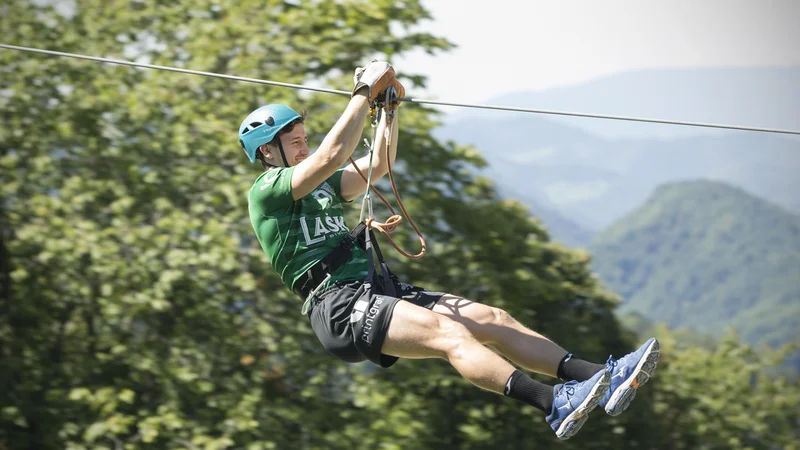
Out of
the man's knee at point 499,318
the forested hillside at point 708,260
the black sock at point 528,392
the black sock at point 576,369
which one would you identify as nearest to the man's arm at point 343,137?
the man's knee at point 499,318

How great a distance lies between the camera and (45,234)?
736cm

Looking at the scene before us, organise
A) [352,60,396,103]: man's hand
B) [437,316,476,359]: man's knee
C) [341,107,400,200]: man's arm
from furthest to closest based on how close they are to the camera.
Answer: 1. [341,107,400,200]: man's arm
2. [352,60,396,103]: man's hand
3. [437,316,476,359]: man's knee

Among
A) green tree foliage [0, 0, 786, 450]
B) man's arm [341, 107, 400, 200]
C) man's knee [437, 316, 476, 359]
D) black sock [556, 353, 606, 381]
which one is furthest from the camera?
green tree foliage [0, 0, 786, 450]

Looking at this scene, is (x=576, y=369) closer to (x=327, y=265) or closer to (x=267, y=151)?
(x=327, y=265)

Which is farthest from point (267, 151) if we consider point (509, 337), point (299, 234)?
point (509, 337)

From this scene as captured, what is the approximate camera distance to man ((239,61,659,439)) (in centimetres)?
319

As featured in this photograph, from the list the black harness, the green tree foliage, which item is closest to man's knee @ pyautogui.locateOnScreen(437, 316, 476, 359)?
the black harness

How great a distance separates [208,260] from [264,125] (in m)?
3.11

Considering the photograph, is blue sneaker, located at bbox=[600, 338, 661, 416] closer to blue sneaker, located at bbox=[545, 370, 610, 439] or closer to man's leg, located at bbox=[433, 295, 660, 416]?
blue sneaker, located at bbox=[545, 370, 610, 439]

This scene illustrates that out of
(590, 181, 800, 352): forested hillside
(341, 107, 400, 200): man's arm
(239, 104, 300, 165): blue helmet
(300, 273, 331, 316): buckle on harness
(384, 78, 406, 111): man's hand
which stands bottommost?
(590, 181, 800, 352): forested hillside

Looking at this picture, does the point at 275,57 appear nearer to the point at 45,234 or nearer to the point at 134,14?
the point at 134,14

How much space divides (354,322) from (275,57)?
4.22 m

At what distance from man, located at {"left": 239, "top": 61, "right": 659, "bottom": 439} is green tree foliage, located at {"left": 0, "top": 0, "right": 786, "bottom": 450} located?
2810 mm

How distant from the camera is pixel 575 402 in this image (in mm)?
3133
